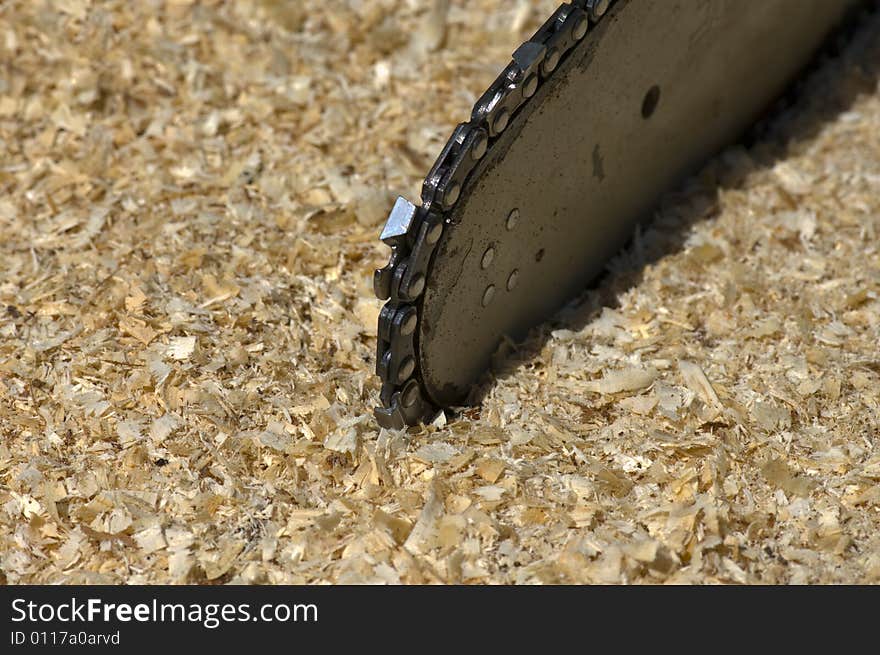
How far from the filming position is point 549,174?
6.91 feet

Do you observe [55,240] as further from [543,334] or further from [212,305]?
[543,334]

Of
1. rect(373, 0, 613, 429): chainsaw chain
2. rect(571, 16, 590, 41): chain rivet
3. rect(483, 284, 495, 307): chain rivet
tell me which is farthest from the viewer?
rect(483, 284, 495, 307): chain rivet

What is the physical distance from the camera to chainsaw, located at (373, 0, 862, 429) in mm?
1875

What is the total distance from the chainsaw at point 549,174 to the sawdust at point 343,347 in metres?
0.09

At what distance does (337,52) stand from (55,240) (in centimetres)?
92

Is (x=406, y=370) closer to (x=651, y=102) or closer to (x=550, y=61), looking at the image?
(x=550, y=61)

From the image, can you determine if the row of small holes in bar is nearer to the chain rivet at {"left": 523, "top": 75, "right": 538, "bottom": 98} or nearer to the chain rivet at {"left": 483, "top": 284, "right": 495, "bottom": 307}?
the chain rivet at {"left": 483, "top": 284, "right": 495, "bottom": 307}

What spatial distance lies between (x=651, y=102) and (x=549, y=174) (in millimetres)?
365

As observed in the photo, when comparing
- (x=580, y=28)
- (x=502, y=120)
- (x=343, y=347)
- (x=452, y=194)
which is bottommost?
(x=343, y=347)

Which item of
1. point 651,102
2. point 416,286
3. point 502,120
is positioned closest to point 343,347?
point 416,286

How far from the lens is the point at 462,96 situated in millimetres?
2771

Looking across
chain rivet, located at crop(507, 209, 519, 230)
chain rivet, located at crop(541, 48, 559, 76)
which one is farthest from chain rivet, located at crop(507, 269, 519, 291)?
chain rivet, located at crop(541, 48, 559, 76)

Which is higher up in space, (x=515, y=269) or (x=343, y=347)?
(x=515, y=269)

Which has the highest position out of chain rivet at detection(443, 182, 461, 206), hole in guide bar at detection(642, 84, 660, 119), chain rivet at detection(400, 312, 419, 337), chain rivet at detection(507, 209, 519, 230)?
hole in guide bar at detection(642, 84, 660, 119)
